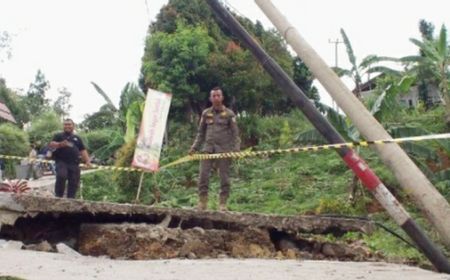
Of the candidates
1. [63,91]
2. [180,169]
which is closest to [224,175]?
[180,169]

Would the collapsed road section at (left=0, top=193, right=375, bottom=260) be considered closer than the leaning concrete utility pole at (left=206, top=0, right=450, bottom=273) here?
No

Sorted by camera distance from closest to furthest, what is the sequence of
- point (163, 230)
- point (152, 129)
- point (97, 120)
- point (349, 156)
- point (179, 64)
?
point (349, 156) < point (163, 230) < point (152, 129) < point (179, 64) < point (97, 120)

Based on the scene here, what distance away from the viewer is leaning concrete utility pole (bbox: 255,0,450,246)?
5559 mm

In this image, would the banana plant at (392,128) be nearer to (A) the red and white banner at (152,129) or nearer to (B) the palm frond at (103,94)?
(A) the red and white banner at (152,129)

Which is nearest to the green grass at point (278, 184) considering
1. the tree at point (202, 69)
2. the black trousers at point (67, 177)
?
the tree at point (202, 69)

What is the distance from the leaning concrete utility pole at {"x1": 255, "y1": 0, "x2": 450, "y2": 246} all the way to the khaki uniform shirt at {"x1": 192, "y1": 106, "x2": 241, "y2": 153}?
294 cm

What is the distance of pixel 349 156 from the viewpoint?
612 cm

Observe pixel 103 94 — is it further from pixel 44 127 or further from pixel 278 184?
pixel 278 184

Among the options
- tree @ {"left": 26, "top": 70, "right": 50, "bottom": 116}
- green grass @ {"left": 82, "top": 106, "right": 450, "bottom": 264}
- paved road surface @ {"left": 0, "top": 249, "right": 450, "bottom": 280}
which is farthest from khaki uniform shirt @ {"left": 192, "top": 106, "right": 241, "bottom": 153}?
tree @ {"left": 26, "top": 70, "right": 50, "bottom": 116}

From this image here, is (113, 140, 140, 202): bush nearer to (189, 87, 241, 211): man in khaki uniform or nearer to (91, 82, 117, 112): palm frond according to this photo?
(189, 87, 241, 211): man in khaki uniform

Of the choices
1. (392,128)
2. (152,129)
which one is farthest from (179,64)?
(152,129)

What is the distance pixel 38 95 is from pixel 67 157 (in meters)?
59.6

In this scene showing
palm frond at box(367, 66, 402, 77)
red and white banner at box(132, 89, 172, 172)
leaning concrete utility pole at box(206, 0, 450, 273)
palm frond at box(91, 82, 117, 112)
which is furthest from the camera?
palm frond at box(91, 82, 117, 112)

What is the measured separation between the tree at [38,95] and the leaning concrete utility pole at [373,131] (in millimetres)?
56152
